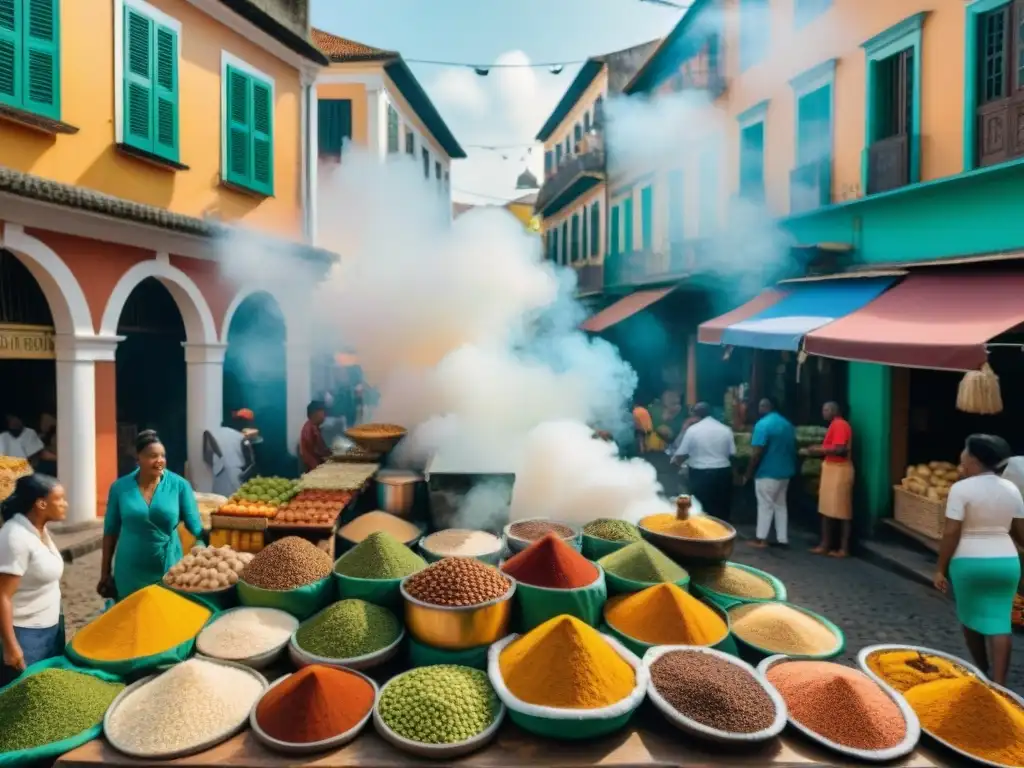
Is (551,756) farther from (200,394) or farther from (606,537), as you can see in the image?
(200,394)

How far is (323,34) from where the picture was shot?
21875 millimetres

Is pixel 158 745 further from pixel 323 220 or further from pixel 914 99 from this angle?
pixel 323 220

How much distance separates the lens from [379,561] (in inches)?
174

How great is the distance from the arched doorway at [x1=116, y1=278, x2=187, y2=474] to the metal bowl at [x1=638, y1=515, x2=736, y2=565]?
982cm

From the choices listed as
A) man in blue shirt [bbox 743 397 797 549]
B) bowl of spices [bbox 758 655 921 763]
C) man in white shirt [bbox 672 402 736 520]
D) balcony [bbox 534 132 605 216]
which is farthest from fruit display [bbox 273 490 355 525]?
balcony [bbox 534 132 605 216]

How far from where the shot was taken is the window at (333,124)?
793 inches

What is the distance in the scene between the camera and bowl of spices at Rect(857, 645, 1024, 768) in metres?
3.14

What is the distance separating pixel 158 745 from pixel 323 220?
14.7 metres

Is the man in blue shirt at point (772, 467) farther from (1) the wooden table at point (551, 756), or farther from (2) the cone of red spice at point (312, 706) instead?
(2) the cone of red spice at point (312, 706)

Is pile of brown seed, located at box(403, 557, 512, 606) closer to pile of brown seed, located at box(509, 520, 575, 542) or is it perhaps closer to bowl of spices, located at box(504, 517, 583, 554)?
bowl of spices, located at box(504, 517, 583, 554)

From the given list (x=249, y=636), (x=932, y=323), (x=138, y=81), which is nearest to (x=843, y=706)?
(x=249, y=636)

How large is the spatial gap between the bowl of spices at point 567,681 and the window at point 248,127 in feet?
32.9

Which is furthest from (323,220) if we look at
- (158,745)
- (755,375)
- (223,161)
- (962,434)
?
(158,745)

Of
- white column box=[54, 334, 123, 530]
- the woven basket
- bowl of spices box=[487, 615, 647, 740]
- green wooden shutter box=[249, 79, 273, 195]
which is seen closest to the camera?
bowl of spices box=[487, 615, 647, 740]
